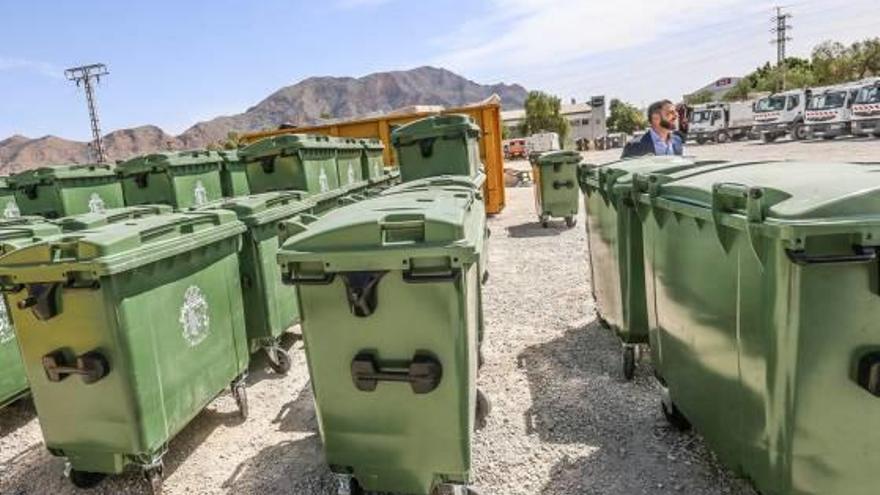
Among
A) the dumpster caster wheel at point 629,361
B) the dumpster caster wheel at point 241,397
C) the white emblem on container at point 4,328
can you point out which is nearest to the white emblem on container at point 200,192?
the white emblem on container at point 4,328

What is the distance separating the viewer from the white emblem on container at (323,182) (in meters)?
6.93

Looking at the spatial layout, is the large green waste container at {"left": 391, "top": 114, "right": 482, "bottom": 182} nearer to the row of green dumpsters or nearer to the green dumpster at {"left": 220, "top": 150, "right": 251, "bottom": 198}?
the row of green dumpsters

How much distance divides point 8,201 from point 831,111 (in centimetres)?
2999

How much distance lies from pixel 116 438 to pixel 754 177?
3425 mm

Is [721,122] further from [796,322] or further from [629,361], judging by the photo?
[796,322]

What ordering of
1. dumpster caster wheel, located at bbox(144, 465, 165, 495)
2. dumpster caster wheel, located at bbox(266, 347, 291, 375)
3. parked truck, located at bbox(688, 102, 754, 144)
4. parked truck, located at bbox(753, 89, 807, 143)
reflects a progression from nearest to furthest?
dumpster caster wheel, located at bbox(144, 465, 165, 495), dumpster caster wheel, located at bbox(266, 347, 291, 375), parked truck, located at bbox(753, 89, 807, 143), parked truck, located at bbox(688, 102, 754, 144)

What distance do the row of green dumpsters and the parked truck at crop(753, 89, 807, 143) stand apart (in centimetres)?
2821

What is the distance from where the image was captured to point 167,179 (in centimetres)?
679

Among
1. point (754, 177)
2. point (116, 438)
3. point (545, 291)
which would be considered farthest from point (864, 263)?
point (545, 291)

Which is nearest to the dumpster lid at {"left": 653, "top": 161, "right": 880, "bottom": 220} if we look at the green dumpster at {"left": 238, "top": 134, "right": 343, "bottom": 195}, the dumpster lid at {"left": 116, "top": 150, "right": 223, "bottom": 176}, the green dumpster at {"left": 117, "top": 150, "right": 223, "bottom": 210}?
the green dumpster at {"left": 238, "top": 134, "right": 343, "bottom": 195}

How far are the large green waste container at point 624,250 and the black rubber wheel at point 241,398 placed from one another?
108 inches

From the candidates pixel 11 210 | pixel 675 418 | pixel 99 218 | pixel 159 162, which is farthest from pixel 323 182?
pixel 675 418

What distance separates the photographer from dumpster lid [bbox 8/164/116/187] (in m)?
6.89

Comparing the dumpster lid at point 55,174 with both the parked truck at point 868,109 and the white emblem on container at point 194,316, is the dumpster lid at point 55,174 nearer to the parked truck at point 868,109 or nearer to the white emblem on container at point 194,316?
the white emblem on container at point 194,316
